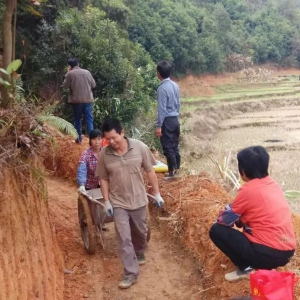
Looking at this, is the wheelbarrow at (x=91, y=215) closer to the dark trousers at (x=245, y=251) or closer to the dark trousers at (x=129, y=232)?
the dark trousers at (x=129, y=232)

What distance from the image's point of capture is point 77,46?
44.1 ft

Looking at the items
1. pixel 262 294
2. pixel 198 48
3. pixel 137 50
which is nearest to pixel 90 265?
pixel 262 294

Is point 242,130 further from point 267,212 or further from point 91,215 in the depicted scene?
point 267,212

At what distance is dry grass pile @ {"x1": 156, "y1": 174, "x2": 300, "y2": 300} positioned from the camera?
4543 millimetres

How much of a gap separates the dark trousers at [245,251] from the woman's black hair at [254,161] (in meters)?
0.61

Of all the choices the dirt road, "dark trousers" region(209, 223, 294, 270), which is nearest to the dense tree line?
the dirt road

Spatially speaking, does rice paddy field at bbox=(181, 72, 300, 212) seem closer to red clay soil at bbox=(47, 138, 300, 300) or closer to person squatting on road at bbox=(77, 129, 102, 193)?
red clay soil at bbox=(47, 138, 300, 300)

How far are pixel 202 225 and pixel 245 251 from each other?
6.36 feet

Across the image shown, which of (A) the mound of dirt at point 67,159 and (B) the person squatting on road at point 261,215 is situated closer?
(B) the person squatting on road at point 261,215

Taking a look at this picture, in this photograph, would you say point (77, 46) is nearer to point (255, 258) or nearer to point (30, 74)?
point (30, 74)

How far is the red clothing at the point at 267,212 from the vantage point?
369cm

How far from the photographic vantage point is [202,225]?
A: 5789 millimetres

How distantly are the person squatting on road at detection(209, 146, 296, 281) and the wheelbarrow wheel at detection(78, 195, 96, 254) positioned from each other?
209 centimetres

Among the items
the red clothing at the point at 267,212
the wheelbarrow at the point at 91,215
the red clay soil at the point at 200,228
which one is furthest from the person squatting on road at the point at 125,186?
the red clothing at the point at 267,212
